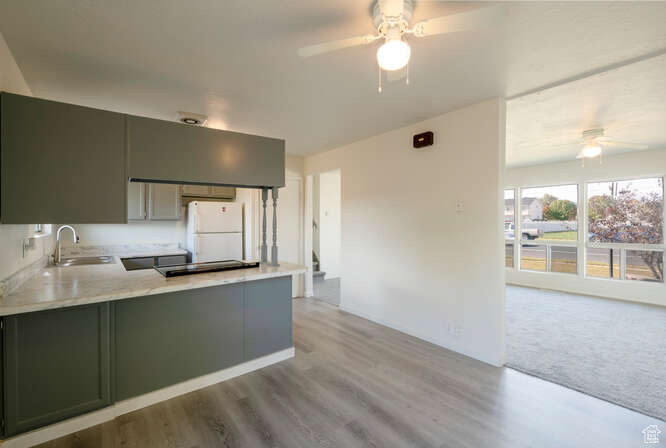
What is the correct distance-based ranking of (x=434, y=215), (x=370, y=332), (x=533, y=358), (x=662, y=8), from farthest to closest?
1. (x=370, y=332)
2. (x=434, y=215)
3. (x=533, y=358)
4. (x=662, y=8)

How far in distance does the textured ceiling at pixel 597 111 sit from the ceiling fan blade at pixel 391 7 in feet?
6.19

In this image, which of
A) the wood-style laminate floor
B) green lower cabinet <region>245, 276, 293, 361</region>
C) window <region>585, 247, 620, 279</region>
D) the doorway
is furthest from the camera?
the doorway

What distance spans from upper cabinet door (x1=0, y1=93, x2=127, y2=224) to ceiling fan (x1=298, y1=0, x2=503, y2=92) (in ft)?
5.11

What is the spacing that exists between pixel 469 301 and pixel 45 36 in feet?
12.5

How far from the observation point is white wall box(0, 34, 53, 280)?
1807 mm

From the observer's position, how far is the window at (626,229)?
15.5ft

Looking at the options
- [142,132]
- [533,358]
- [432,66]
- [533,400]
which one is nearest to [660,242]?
[533,358]

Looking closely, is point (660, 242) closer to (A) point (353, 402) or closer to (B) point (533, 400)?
(B) point (533, 400)

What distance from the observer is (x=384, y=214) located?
3.80m

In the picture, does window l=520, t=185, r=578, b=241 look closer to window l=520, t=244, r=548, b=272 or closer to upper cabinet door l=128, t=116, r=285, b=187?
window l=520, t=244, r=548, b=272

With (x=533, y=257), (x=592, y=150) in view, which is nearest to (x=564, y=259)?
(x=533, y=257)

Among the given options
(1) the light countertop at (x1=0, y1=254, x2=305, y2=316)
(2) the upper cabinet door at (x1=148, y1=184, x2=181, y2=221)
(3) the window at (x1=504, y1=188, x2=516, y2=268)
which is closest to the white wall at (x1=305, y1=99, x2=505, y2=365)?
(1) the light countertop at (x1=0, y1=254, x2=305, y2=316)

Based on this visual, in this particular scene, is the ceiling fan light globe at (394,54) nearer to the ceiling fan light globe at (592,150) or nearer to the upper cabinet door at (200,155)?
the upper cabinet door at (200,155)

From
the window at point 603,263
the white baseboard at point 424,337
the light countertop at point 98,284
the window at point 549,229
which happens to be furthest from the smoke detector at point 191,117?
the window at point 603,263
